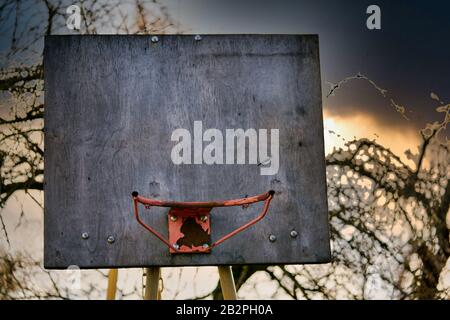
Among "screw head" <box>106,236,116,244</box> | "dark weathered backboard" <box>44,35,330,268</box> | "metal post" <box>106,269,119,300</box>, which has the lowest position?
"metal post" <box>106,269,119,300</box>

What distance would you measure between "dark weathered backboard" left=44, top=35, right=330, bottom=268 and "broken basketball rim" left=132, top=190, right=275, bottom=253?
0.03 m

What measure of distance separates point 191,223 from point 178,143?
0.28 m

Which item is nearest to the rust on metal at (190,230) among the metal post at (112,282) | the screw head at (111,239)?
the screw head at (111,239)

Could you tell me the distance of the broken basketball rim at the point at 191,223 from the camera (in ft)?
9.52

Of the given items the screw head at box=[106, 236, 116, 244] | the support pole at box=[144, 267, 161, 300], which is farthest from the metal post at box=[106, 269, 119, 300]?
the screw head at box=[106, 236, 116, 244]

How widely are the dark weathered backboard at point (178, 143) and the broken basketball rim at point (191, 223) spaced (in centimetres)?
3

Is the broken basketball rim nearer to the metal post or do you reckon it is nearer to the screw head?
the screw head

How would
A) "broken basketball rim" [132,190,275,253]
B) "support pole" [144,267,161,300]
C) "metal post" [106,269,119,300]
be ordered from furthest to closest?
"metal post" [106,269,119,300] < "support pole" [144,267,161,300] < "broken basketball rim" [132,190,275,253]

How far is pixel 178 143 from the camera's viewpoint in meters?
3.04

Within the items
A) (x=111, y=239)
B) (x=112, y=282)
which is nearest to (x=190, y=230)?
(x=111, y=239)

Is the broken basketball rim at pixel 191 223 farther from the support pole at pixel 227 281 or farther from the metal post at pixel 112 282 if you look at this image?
the metal post at pixel 112 282

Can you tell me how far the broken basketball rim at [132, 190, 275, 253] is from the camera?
290 cm

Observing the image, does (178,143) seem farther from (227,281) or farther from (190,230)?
(227,281)

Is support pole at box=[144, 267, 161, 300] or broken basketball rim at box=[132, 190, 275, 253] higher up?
broken basketball rim at box=[132, 190, 275, 253]
